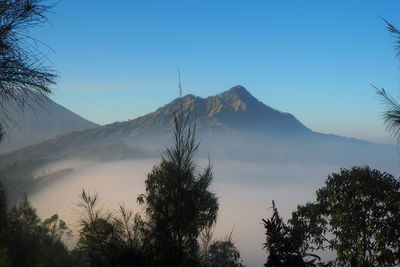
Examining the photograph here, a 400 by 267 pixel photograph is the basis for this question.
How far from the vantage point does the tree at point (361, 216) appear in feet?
39.3

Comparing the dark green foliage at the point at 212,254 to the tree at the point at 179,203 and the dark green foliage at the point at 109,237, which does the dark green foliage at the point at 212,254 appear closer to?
the tree at the point at 179,203

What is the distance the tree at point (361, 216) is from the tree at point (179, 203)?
8.72 m

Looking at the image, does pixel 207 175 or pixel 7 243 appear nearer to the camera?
pixel 207 175

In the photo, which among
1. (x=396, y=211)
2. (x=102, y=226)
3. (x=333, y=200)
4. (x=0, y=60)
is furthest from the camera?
(x=333, y=200)

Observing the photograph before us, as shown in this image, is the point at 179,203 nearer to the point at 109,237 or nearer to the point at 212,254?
the point at 109,237

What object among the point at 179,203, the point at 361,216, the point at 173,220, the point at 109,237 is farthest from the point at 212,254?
the point at 179,203

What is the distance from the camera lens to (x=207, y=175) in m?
5.69

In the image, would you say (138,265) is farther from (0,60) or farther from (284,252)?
(284,252)

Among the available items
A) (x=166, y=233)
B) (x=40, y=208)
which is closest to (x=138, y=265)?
(x=166, y=233)

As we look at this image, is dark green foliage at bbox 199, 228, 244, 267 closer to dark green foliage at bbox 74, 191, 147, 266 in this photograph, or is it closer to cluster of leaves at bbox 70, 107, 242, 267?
cluster of leaves at bbox 70, 107, 242, 267

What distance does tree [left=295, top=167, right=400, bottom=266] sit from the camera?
12.0 metres

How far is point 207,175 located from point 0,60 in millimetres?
3247

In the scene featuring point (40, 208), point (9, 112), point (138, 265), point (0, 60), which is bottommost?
point (40, 208)

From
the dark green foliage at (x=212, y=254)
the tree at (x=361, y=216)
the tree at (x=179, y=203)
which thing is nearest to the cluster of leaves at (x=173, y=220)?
the tree at (x=179, y=203)
